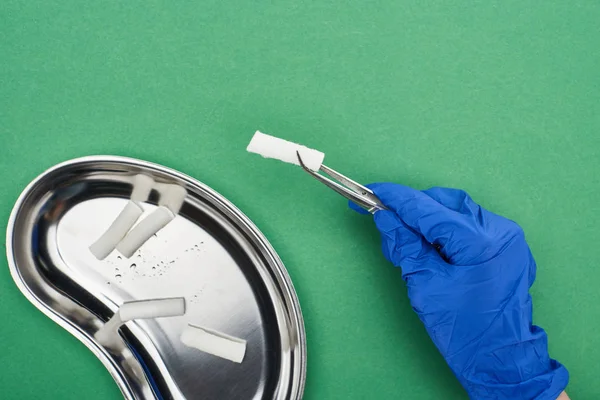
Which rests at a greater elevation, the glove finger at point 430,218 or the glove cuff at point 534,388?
the glove finger at point 430,218

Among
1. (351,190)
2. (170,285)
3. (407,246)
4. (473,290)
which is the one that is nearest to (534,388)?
(473,290)

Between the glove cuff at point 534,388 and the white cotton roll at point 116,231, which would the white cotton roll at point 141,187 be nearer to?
the white cotton roll at point 116,231

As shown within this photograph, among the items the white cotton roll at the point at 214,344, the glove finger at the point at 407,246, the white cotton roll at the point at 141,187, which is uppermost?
the glove finger at the point at 407,246

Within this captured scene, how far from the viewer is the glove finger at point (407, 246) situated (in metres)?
0.98

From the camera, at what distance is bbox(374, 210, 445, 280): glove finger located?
984mm

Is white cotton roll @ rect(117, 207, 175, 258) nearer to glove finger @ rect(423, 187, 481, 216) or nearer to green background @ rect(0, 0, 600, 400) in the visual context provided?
Answer: green background @ rect(0, 0, 600, 400)

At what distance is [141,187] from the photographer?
109cm

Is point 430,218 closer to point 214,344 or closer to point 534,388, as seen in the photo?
point 534,388

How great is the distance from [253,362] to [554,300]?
2.23 feet

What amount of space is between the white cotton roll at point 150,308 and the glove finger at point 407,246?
448 millimetres

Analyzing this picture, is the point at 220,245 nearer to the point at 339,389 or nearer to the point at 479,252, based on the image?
the point at 339,389

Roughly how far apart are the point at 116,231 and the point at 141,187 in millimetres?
104

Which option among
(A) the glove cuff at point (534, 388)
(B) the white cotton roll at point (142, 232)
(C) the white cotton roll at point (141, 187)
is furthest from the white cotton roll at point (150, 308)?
(A) the glove cuff at point (534, 388)

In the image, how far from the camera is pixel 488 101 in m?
1.15
